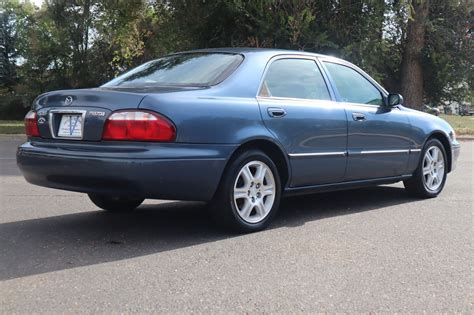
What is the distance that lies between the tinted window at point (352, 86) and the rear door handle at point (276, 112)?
104 centimetres

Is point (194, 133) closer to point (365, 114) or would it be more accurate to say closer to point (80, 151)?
point (80, 151)

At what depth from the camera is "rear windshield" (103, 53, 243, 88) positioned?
4.84 metres

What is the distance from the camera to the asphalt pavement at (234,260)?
320cm

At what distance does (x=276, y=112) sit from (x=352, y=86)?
142 cm

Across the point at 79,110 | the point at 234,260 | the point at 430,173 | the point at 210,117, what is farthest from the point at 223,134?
the point at 430,173

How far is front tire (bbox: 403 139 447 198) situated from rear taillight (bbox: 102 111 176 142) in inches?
138

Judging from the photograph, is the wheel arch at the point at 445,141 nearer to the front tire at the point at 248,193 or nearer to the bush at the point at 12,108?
the front tire at the point at 248,193

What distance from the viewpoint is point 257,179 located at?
480 cm

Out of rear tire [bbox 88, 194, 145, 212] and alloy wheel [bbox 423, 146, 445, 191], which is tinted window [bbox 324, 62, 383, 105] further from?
rear tire [bbox 88, 194, 145, 212]

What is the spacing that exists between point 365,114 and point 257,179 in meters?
1.67

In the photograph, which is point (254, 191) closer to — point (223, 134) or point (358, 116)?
point (223, 134)

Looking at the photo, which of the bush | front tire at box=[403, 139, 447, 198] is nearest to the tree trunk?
front tire at box=[403, 139, 447, 198]

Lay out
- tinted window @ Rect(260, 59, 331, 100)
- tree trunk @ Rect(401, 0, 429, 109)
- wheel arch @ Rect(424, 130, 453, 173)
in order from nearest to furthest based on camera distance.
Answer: tinted window @ Rect(260, 59, 331, 100), wheel arch @ Rect(424, 130, 453, 173), tree trunk @ Rect(401, 0, 429, 109)

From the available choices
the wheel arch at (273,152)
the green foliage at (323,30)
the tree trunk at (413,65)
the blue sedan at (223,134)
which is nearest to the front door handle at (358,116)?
the blue sedan at (223,134)
